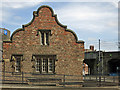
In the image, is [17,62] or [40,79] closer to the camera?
[40,79]

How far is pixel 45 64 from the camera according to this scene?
21.9 meters

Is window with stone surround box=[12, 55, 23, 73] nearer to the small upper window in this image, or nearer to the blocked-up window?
the blocked-up window

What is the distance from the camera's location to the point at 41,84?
2116 centimetres

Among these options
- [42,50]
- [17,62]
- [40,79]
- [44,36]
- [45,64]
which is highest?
[44,36]

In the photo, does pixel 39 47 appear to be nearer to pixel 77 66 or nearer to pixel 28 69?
pixel 28 69

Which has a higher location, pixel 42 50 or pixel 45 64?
pixel 42 50

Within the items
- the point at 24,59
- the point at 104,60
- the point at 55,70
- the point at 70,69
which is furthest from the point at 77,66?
the point at 104,60

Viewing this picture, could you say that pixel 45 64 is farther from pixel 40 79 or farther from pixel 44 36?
pixel 44 36

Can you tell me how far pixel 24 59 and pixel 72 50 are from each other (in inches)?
211

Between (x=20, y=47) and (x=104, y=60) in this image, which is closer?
(x=20, y=47)

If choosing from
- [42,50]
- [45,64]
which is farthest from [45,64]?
[42,50]

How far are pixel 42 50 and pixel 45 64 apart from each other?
1.58m

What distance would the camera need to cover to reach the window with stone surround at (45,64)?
21.7 m

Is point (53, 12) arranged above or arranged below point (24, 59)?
above
